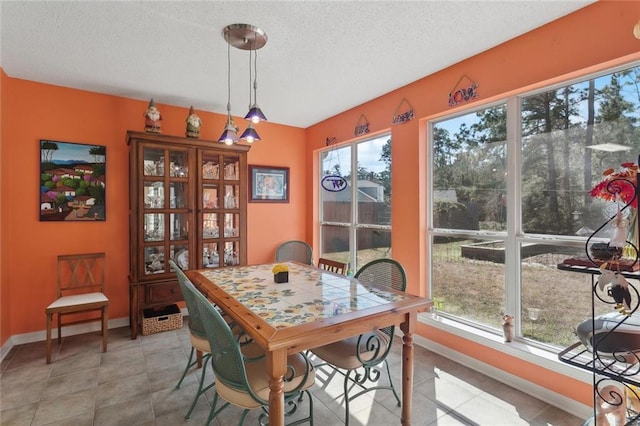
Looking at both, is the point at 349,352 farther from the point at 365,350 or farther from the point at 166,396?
the point at 166,396

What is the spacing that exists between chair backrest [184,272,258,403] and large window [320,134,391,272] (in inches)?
93.2

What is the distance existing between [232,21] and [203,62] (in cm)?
71

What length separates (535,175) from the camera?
7.56 ft

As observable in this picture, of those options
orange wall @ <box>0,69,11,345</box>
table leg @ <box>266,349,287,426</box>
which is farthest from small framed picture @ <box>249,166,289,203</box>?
A: table leg @ <box>266,349,287,426</box>

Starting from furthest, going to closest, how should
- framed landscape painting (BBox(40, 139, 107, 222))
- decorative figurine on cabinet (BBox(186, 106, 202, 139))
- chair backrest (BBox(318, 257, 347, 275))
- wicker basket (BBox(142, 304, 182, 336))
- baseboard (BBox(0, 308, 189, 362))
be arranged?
decorative figurine on cabinet (BBox(186, 106, 202, 139))
wicker basket (BBox(142, 304, 182, 336))
framed landscape painting (BBox(40, 139, 107, 222))
baseboard (BBox(0, 308, 189, 362))
chair backrest (BBox(318, 257, 347, 275))

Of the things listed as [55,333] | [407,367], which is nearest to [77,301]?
[55,333]

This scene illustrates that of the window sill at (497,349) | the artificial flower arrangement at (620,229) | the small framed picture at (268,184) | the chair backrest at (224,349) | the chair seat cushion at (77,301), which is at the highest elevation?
the small framed picture at (268,184)

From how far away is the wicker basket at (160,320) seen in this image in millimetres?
3215

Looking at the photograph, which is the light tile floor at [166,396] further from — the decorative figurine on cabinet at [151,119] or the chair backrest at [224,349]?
the decorative figurine on cabinet at [151,119]

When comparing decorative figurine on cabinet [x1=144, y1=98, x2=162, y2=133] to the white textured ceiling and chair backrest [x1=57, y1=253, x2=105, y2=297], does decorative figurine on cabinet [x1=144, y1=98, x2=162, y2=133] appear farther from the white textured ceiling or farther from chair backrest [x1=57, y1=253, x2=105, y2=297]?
chair backrest [x1=57, y1=253, x2=105, y2=297]

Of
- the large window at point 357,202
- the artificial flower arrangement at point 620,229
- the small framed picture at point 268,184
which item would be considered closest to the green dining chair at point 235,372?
the artificial flower arrangement at point 620,229

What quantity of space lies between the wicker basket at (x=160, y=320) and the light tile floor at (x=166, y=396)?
375 mm

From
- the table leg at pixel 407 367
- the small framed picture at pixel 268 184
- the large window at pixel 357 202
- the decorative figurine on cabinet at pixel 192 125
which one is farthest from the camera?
the small framed picture at pixel 268 184

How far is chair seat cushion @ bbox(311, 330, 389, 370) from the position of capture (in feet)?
5.94
